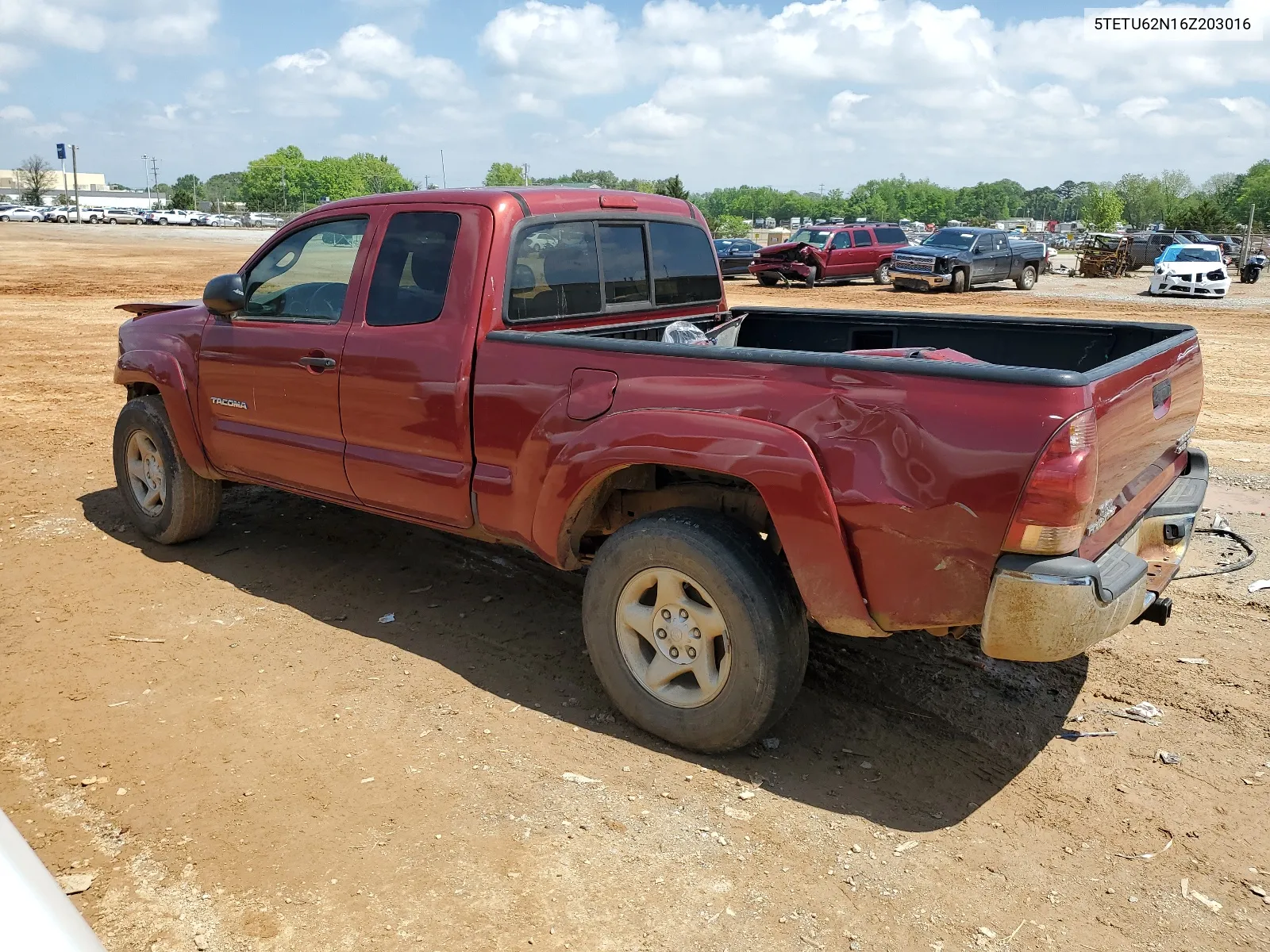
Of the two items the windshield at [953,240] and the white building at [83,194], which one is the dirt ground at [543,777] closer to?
the windshield at [953,240]

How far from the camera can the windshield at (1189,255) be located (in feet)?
91.5

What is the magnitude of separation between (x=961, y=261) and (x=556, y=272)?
23.9 metres

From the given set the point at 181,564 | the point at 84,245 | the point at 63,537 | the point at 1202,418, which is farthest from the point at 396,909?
the point at 84,245

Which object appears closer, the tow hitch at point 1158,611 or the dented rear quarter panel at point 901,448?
the dented rear quarter panel at point 901,448

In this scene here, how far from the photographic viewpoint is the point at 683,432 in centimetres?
342

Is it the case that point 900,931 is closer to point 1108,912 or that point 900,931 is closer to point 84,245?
point 1108,912

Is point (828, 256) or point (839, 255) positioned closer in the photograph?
point (828, 256)

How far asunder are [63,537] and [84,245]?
Answer: 4263 centimetres

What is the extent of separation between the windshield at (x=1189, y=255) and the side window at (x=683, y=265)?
26574 mm

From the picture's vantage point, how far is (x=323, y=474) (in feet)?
15.7

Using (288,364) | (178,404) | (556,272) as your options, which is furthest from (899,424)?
(178,404)

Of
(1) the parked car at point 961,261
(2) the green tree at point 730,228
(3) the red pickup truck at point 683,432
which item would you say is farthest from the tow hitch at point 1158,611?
(2) the green tree at point 730,228

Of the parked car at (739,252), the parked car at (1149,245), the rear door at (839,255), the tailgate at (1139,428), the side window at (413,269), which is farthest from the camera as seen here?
the parked car at (1149,245)

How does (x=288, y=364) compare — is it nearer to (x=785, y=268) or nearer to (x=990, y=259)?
(x=785, y=268)
